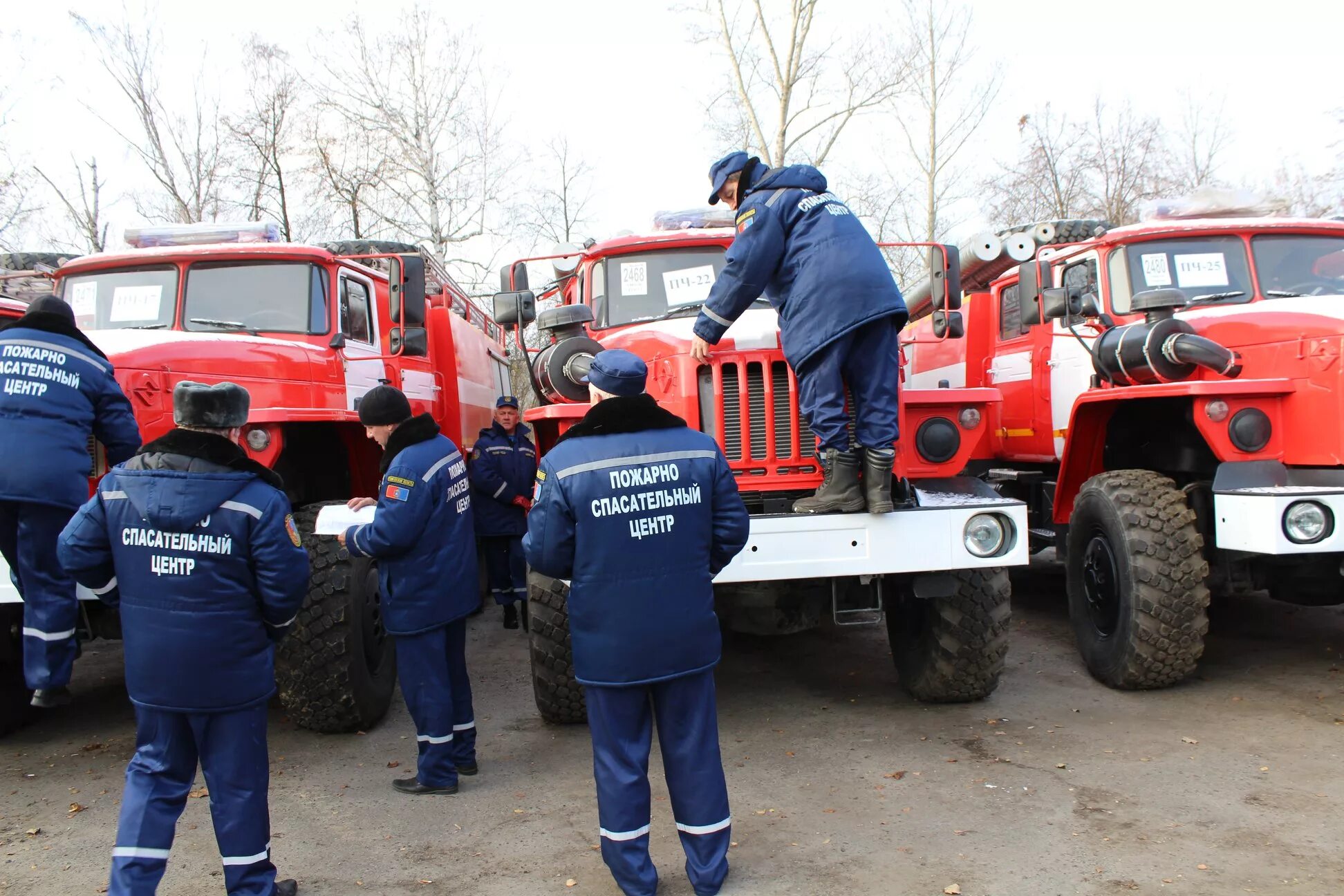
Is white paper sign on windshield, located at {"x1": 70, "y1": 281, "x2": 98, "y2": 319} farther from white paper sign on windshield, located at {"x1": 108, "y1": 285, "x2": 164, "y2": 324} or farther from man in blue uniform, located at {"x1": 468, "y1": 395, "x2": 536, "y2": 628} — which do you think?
man in blue uniform, located at {"x1": 468, "y1": 395, "x2": 536, "y2": 628}

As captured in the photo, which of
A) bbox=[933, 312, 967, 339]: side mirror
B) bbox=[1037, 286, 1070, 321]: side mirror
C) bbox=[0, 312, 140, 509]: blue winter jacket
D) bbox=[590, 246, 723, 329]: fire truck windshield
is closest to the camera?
bbox=[0, 312, 140, 509]: blue winter jacket

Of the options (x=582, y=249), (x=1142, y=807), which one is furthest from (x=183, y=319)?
(x=1142, y=807)

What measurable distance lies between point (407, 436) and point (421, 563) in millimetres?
548

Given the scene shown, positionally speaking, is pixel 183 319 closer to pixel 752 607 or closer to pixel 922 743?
pixel 752 607

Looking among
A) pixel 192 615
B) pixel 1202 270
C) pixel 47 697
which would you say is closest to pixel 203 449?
pixel 192 615

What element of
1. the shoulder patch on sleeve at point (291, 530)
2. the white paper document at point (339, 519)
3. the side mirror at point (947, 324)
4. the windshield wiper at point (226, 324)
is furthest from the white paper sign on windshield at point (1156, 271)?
the windshield wiper at point (226, 324)

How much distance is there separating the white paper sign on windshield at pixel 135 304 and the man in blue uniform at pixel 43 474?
5.84ft

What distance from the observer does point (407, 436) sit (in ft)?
14.2

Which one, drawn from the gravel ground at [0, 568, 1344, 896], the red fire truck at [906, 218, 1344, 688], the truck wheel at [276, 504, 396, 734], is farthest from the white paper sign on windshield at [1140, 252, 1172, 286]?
the truck wheel at [276, 504, 396, 734]

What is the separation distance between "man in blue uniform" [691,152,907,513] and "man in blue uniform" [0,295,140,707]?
2.58m

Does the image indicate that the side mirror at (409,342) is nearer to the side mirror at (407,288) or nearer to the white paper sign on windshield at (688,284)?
the side mirror at (407,288)

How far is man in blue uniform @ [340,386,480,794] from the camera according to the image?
411cm

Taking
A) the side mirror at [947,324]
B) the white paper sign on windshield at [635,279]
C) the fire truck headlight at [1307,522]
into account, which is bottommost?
the fire truck headlight at [1307,522]

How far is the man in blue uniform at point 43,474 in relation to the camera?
4.00 m
